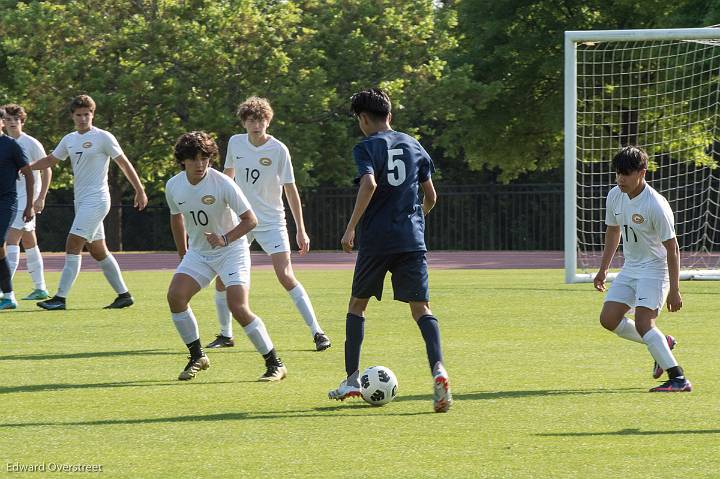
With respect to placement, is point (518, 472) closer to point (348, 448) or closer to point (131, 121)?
point (348, 448)

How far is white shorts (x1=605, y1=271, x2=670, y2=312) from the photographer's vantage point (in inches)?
342

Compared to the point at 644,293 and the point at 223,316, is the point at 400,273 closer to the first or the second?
the point at 644,293

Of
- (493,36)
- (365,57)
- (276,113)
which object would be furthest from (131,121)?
(493,36)

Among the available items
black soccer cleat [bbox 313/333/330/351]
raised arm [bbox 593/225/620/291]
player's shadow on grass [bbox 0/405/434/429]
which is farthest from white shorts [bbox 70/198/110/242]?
player's shadow on grass [bbox 0/405/434/429]

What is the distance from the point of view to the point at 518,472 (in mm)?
5832

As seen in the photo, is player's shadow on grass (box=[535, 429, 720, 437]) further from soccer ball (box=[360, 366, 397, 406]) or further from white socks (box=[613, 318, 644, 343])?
white socks (box=[613, 318, 644, 343])

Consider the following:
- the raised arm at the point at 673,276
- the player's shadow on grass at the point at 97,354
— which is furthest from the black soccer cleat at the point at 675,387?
Result: the player's shadow on grass at the point at 97,354

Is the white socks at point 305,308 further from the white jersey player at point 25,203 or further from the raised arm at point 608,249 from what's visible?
the white jersey player at point 25,203

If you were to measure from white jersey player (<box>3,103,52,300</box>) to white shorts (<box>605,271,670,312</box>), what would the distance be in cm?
796

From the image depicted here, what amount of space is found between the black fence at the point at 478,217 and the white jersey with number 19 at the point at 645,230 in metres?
28.3

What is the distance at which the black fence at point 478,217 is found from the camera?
3788cm

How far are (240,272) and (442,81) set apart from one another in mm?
26858

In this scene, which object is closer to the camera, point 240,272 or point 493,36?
point 240,272

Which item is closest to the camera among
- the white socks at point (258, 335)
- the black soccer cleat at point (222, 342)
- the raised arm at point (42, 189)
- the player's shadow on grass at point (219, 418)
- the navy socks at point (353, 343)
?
the player's shadow on grass at point (219, 418)
